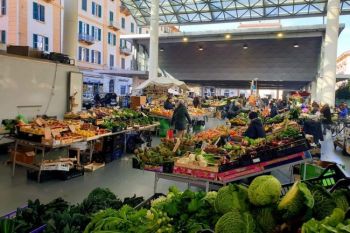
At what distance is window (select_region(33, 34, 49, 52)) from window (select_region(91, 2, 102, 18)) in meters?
6.98

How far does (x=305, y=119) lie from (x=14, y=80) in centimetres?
770

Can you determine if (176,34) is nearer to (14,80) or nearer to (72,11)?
(72,11)

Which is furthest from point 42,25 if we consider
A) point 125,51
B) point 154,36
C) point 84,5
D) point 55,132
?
point 55,132

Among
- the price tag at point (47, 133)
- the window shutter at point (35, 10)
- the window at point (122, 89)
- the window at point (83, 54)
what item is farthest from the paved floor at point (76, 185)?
the window at point (83, 54)

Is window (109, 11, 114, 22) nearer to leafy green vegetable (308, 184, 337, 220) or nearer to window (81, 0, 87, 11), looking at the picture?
window (81, 0, 87, 11)

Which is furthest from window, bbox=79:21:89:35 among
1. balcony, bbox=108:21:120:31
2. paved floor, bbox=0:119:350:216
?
paved floor, bbox=0:119:350:216

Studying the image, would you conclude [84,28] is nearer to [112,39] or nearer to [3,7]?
[112,39]

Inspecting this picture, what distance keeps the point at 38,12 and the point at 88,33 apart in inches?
260

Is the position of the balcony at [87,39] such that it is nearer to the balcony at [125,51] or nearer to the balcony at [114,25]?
the balcony at [114,25]

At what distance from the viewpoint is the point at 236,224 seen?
5.13 ft

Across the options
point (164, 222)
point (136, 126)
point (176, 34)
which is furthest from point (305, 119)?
point (176, 34)

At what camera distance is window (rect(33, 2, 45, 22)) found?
24078 millimetres

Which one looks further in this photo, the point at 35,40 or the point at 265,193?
the point at 35,40

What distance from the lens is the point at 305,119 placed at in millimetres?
9289
